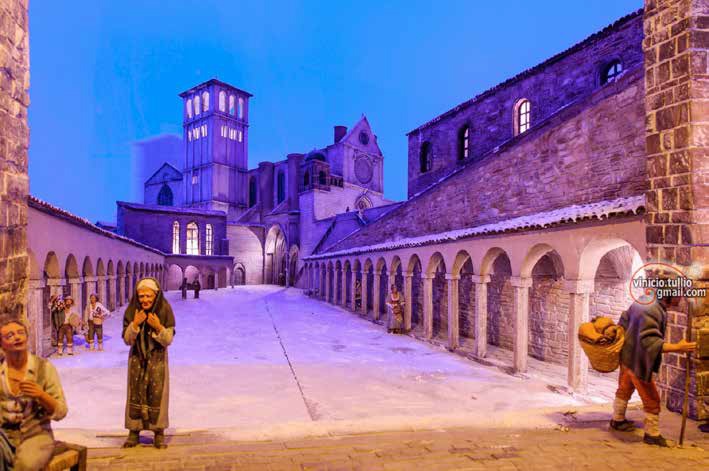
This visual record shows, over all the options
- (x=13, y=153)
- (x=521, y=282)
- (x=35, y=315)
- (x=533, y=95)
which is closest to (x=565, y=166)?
(x=521, y=282)

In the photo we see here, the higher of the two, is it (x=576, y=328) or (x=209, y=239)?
(x=209, y=239)

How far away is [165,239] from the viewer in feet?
132

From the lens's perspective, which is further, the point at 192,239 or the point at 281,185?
the point at 281,185

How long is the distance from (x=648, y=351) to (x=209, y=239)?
1637 inches

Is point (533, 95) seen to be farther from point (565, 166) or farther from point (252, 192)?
point (252, 192)

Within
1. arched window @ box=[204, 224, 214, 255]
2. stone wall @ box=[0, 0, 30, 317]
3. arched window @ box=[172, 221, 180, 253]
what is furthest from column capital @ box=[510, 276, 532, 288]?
arched window @ box=[204, 224, 214, 255]

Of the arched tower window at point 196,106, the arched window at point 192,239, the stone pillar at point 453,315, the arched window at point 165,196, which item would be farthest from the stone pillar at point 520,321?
the arched window at point 165,196

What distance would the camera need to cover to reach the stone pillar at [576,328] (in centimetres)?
925

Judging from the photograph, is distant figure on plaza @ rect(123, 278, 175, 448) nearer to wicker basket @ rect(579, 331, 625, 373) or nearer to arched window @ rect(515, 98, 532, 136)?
wicker basket @ rect(579, 331, 625, 373)

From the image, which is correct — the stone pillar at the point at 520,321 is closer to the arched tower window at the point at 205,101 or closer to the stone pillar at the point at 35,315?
the stone pillar at the point at 35,315

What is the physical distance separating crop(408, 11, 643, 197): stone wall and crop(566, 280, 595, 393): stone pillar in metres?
6.28

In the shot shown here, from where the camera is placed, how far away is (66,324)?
40.8ft

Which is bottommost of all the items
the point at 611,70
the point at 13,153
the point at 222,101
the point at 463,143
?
the point at 13,153

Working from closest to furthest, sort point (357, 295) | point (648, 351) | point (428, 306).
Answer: point (648, 351) → point (428, 306) → point (357, 295)
